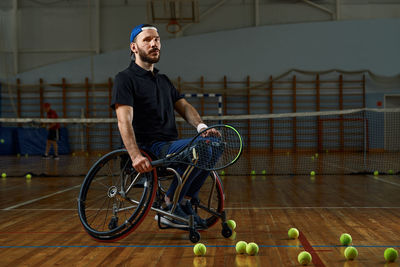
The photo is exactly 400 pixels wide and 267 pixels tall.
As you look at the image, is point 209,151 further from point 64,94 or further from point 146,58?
point 64,94

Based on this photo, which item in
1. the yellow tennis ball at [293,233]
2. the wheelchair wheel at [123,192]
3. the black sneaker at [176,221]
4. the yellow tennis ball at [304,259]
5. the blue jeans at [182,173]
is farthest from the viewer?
the yellow tennis ball at [293,233]

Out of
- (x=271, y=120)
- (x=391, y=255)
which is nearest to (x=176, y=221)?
(x=391, y=255)

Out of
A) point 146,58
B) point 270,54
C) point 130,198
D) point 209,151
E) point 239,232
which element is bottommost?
point 239,232

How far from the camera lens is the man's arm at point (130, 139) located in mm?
2693

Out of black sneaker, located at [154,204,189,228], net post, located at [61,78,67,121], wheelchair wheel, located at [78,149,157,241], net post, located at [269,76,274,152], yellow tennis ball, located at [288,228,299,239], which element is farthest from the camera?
net post, located at [61,78,67,121]

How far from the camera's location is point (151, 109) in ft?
10.1

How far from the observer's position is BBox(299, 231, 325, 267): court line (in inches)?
98.0

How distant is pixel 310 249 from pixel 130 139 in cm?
134

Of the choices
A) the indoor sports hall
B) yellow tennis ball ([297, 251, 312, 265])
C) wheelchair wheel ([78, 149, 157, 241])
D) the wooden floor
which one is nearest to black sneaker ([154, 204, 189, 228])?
the wooden floor

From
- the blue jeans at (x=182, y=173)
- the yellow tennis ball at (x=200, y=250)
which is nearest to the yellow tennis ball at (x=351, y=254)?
the yellow tennis ball at (x=200, y=250)

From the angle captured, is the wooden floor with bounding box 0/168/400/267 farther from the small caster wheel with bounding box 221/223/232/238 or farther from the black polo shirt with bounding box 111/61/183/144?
the black polo shirt with bounding box 111/61/183/144

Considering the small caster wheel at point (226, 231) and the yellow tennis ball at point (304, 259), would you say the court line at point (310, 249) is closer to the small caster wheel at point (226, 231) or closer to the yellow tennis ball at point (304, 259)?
the yellow tennis ball at point (304, 259)

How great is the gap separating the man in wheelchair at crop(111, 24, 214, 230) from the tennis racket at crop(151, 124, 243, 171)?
12 centimetres

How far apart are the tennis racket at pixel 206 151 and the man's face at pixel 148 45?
26.8 inches
